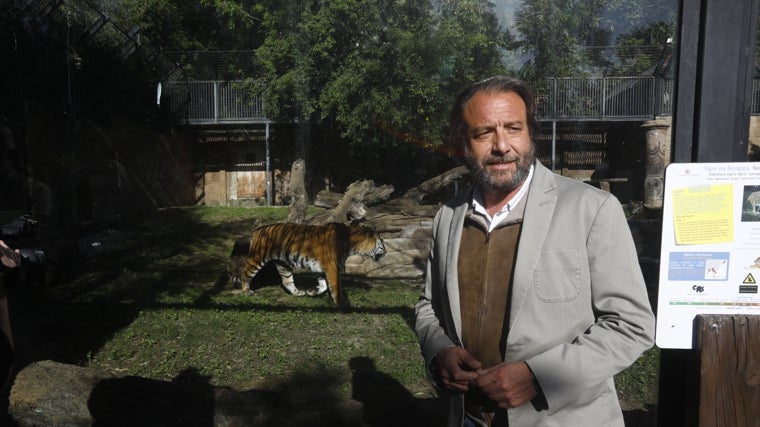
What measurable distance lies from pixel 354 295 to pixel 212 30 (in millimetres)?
2331

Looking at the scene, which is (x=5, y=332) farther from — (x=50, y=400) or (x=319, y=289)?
(x=319, y=289)

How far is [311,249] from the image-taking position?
4516 mm

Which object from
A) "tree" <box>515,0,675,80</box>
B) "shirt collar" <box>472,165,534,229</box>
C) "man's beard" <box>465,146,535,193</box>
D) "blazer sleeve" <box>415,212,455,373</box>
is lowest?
"blazer sleeve" <box>415,212,455,373</box>

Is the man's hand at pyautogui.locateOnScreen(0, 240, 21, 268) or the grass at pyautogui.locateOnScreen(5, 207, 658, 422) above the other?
the man's hand at pyautogui.locateOnScreen(0, 240, 21, 268)

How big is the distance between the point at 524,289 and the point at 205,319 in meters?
3.30

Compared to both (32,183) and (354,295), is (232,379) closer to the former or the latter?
(354,295)

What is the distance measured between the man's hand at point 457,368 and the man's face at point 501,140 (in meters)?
0.51

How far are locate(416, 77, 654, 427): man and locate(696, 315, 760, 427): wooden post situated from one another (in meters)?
0.23

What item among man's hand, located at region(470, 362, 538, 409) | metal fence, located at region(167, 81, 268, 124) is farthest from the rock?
man's hand, located at region(470, 362, 538, 409)

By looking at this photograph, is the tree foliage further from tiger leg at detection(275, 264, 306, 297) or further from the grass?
tiger leg at detection(275, 264, 306, 297)

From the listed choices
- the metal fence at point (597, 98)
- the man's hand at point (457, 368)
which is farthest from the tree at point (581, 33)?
the man's hand at point (457, 368)

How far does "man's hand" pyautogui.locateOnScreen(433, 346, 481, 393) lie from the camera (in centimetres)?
155

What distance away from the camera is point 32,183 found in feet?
14.6

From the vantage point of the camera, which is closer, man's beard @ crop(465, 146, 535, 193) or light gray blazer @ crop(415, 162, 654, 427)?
light gray blazer @ crop(415, 162, 654, 427)
